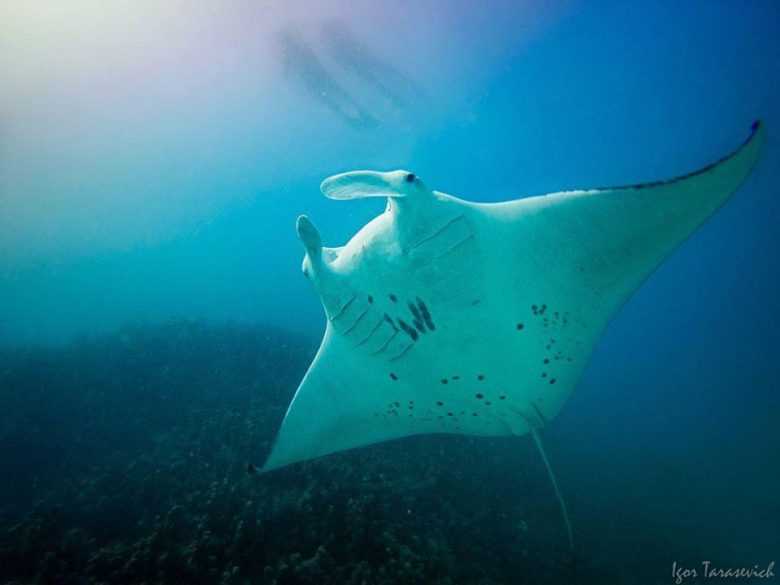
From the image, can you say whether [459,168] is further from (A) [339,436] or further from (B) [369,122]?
(A) [339,436]

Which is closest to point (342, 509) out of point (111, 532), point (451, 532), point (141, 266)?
point (451, 532)

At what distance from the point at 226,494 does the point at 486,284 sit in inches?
141

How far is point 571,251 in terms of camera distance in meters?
2.02

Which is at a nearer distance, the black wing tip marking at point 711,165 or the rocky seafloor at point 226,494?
the black wing tip marking at point 711,165

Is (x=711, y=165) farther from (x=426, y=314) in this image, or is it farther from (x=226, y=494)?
(x=226, y=494)

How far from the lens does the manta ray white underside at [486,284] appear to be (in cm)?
184

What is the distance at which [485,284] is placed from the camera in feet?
6.76

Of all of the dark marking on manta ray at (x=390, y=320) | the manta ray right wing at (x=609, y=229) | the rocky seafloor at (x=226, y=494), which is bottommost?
the rocky seafloor at (x=226, y=494)

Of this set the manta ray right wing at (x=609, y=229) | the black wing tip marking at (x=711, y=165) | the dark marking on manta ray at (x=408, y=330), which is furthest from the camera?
the dark marking on manta ray at (x=408, y=330)

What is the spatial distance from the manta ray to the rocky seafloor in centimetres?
143

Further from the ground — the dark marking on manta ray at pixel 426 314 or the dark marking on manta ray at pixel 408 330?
the dark marking on manta ray at pixel 426 314
